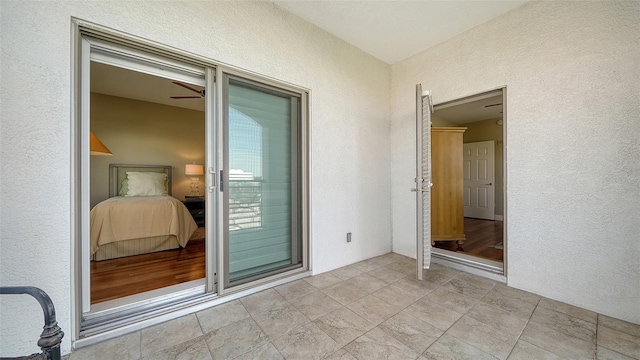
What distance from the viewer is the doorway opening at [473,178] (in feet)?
11.0

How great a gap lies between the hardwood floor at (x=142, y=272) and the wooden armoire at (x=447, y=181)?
126 inches

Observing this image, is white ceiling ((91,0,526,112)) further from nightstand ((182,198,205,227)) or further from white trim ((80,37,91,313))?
nightstand ((182,198,205,227))

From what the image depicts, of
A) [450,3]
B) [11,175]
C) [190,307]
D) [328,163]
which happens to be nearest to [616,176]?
[450,3]

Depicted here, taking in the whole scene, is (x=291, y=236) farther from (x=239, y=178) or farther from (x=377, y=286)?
(x=377, y=286)

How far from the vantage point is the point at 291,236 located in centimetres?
246

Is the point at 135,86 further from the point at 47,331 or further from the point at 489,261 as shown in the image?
the point at 489,261

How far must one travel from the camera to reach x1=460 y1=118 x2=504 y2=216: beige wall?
5.52 meters

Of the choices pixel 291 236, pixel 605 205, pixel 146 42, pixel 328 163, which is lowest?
pixel 291 236

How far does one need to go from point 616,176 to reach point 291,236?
276 cm

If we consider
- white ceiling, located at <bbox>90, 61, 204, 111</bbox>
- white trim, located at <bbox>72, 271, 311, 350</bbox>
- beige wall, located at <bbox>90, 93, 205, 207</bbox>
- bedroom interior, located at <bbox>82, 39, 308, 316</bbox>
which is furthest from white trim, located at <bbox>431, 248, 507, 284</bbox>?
beige wall, located at <bbox>90, 93, 205, 207</bbox>

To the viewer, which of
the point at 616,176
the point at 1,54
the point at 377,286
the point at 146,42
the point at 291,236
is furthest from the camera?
the point at 291,236

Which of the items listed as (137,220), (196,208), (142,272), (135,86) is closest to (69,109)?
(142,272)

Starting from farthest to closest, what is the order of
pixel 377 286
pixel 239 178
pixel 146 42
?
pixel 377 286, pixel 239 178, pixel 146 42

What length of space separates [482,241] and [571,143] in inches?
87.3
